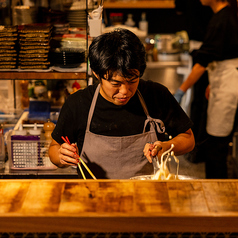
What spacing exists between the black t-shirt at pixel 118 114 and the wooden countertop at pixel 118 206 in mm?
616

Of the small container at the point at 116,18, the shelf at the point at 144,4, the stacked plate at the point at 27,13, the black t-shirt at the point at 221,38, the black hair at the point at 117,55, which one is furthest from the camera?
the shelf at the point at 144,4

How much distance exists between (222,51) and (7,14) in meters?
1.94

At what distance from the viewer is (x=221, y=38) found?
11.4 ft

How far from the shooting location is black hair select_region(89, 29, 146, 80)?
1565 millimetres

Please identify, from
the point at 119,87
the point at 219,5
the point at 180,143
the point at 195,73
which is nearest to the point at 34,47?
the point at 119,87

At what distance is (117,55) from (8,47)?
3.58ft

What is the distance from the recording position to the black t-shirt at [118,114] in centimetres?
190

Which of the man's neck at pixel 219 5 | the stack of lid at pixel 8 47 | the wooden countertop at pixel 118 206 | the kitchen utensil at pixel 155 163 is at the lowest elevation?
the kitchen utensil at pixel 155 163

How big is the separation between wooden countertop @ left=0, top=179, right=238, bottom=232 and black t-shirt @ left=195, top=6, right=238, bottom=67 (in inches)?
95.1

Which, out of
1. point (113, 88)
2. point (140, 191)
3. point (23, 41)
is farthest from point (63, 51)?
point (140, 191)

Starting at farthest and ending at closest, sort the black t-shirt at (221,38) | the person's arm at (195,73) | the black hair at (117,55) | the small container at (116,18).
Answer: the small container at (116,18), the person's arm at (195,73), the black t-shirt at (221,38), the black hair at (117,55)

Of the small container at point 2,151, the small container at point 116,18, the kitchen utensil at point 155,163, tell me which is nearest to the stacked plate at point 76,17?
the small container at point 2,151

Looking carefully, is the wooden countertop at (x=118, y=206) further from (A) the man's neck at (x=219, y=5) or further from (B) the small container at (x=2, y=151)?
(A) the man's neck at (x=219, y=5)

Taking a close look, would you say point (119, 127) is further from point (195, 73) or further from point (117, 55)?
point (195, 73)
